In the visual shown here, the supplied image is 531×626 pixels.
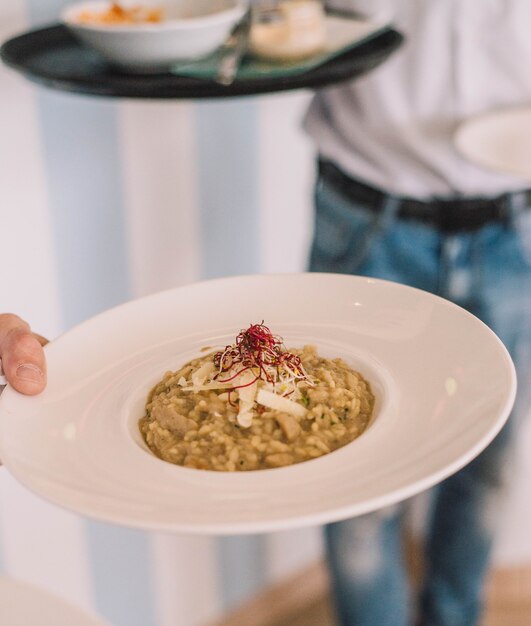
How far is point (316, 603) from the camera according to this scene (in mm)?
2504

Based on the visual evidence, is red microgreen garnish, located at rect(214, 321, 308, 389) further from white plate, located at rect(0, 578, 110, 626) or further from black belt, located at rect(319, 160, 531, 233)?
black belt, located at rect(319, 160, 531, 233)

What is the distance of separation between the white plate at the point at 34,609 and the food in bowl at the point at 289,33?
726 mm

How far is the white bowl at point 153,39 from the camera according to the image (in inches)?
39.8

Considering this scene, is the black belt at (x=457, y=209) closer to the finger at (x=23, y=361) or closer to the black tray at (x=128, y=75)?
the black tray at (x=128, y=75)

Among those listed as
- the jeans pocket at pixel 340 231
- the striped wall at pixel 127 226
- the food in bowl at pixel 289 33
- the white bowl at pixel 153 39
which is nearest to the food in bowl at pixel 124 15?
the white bowl at pixel 153 39

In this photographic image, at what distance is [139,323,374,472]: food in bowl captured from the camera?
0.83m

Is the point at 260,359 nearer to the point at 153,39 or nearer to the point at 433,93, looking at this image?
the point at 153,39

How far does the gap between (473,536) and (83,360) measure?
4.58 feet

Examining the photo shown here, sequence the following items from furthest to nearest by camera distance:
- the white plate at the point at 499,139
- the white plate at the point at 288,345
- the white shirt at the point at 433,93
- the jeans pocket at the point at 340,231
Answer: the jeans pocket at the point at 340,231 < the white shirt at the point at 433,93 < the white plate at the point at 499,139 < the white plate at the point at 288,345

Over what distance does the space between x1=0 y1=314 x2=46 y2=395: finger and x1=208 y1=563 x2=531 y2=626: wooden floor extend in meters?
1.64

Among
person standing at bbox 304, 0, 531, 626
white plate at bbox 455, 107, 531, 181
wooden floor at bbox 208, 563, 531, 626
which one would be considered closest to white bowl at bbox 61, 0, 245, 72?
white plate at bbox 455, 107, 531, 181

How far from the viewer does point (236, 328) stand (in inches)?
39.1

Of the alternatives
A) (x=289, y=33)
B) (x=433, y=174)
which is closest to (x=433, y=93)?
(x=433, y=174)

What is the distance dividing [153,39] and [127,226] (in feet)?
2.55
